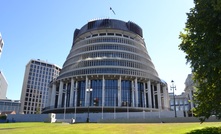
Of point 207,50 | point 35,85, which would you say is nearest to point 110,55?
point 207,50

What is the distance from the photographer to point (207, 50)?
15.6 m

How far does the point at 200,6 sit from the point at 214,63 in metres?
5.16

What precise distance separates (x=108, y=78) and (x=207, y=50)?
59825 millimetres

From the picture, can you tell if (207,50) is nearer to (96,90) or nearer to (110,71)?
(110,71)

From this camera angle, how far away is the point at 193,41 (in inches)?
705

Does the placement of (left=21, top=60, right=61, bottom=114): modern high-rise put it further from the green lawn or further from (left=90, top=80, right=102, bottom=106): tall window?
the green lawn

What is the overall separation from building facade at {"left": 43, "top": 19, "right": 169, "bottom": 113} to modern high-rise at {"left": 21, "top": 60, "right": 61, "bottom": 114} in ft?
304

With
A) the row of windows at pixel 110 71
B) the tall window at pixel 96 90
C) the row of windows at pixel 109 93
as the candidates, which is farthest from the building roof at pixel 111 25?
the row of windows at pixel 109 93

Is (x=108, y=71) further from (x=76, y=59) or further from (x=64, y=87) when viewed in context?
(x=64, y=87)

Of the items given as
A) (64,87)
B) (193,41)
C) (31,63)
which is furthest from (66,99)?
(31,63)

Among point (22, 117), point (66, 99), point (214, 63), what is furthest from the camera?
point (66, 99)

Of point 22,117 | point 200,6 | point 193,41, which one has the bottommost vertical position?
point 22,117

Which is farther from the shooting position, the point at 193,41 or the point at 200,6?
the point at 193,41

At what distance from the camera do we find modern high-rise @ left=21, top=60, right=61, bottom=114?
170m
